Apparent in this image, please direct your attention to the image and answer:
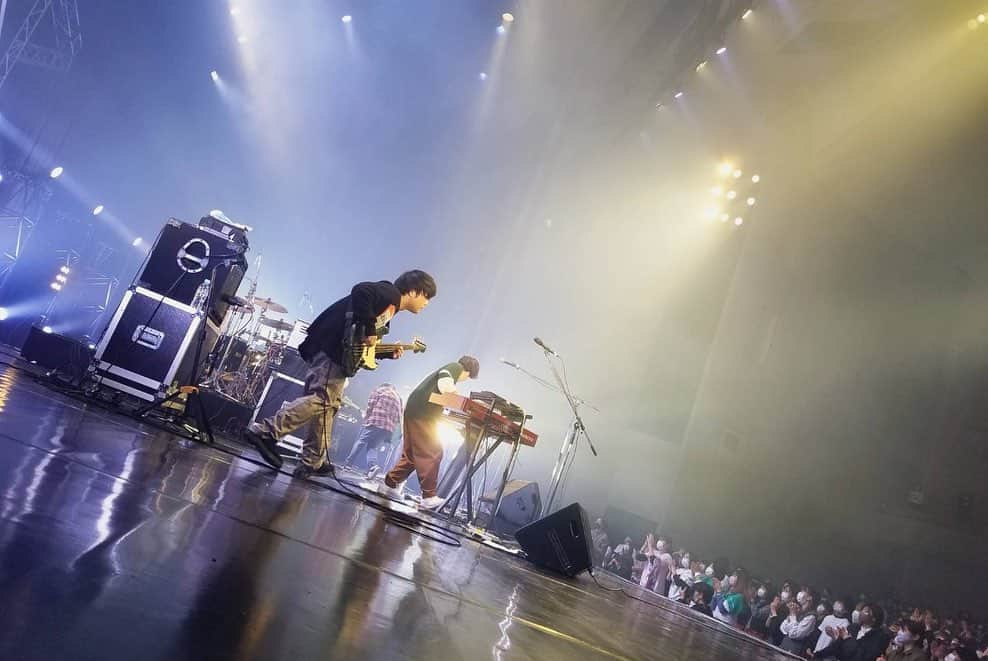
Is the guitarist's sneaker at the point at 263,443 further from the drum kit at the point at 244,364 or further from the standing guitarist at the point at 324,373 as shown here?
the drum kit at the point at 244,364

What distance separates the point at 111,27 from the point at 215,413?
8858mm

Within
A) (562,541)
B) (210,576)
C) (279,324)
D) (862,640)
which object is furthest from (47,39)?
(862,640)

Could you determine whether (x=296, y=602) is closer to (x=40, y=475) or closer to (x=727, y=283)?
(x=40, y=475)

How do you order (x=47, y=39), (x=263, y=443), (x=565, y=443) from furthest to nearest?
(x=47, y=39) < (x=565, y=443) < (x=263, y=443)

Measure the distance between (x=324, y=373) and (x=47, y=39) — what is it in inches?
383

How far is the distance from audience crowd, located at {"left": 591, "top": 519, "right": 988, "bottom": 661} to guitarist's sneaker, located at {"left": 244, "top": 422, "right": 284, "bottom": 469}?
13.6 ft

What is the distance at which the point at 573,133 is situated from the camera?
1510cm

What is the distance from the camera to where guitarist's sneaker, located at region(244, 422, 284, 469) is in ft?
11.4

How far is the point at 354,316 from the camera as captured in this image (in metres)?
3.55

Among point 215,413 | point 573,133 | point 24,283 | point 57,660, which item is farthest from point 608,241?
point 57,660

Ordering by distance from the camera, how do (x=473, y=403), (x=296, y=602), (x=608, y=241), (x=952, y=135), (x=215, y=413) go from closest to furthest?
(x=296, y=602) → (x=473, y=403) → (x=215, y=413) → (x=952, y=135) → (x=608, y=241)

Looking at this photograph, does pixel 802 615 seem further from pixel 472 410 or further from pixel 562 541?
pixel 472 410

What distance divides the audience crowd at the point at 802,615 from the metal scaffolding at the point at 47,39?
11.6m

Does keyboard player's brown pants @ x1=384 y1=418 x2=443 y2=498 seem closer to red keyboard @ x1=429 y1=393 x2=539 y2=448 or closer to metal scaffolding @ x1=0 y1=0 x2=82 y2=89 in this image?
red keyboard @ x1=429 y1=393 x2=539 y2=448
